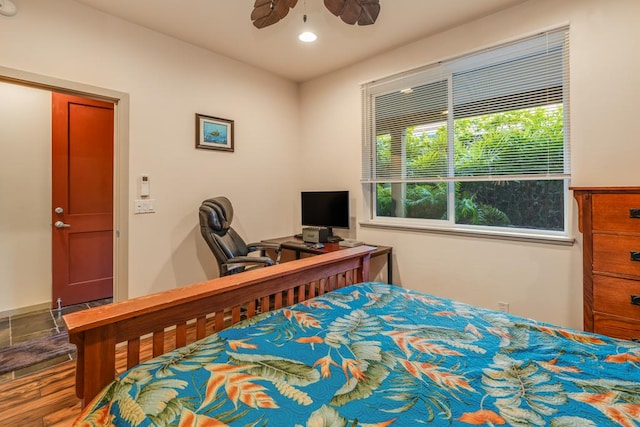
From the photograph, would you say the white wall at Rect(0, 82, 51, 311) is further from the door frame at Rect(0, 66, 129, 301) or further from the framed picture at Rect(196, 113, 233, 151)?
the framed picture at Rect(196, 113, 233, 151)

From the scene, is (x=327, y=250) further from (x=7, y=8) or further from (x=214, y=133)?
(x=7, y=8)

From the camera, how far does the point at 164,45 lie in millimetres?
2861

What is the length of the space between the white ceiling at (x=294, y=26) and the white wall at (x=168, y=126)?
0.19 meters

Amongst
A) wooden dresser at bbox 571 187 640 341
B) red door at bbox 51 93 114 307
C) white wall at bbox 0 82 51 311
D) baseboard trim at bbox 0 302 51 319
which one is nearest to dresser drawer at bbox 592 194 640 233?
wooden dresser at bbox 571 187 640 341

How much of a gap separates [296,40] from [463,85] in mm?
1557

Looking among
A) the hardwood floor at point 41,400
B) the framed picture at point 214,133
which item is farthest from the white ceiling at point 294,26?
the hardwood floor at point 41,400

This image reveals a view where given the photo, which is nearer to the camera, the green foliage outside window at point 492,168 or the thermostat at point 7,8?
the thermostat at point 7,8

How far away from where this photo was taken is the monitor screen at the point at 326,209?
343cm

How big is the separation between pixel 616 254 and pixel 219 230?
9.05ft

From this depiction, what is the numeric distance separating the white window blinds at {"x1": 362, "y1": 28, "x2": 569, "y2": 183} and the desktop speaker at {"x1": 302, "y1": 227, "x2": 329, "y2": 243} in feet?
2.39

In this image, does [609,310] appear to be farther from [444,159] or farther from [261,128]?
[261,128]

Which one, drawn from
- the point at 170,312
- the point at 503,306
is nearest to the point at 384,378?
the point at 170,312

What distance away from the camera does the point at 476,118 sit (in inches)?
107

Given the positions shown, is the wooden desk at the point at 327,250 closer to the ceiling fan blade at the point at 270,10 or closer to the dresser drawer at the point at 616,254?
the dresser drawer at the point at 616,254
